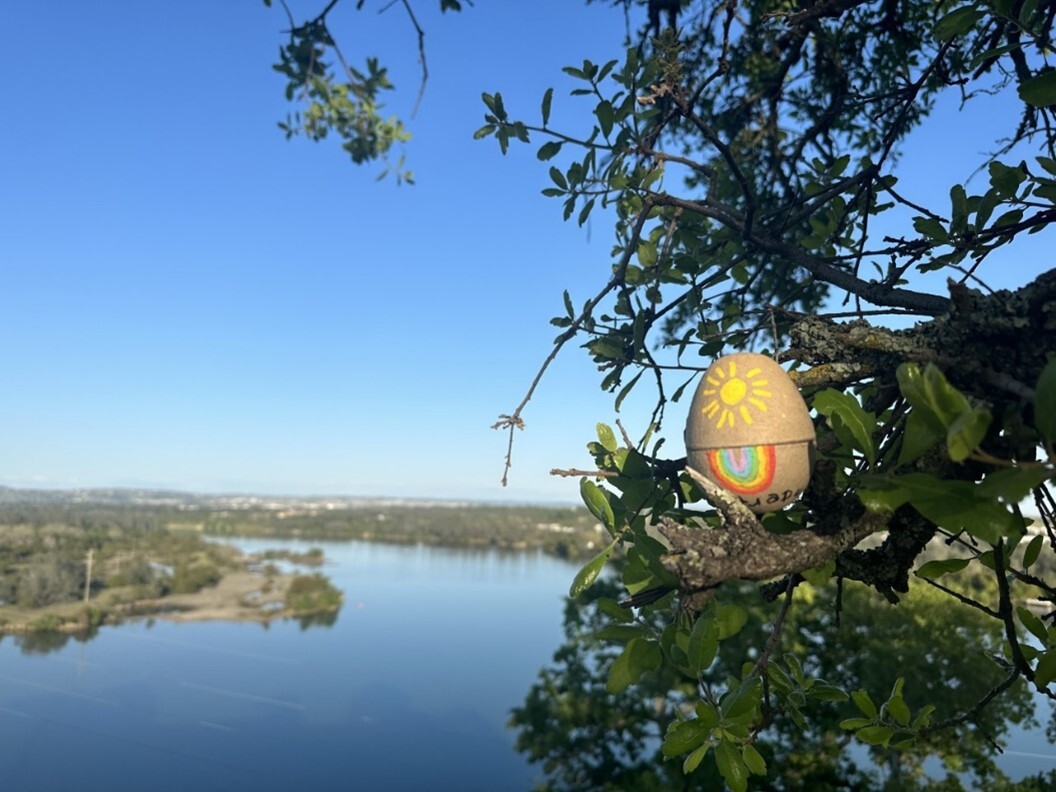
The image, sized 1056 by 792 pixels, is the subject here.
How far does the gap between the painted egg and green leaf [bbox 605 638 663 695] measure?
273 mm

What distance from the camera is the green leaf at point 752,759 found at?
102cm

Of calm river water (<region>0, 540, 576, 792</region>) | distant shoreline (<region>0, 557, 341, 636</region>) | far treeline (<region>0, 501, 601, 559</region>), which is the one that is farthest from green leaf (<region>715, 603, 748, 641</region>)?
far treeline (<region>0, 501, 601, 559</region>)

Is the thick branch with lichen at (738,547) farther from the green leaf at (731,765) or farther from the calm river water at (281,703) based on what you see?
the calm river water at (281,703)

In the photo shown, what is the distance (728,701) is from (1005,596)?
45 cm

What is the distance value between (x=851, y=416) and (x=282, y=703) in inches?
1618

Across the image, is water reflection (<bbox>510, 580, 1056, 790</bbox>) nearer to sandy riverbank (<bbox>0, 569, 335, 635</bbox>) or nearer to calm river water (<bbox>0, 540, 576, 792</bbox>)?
calm river water (<bbox>0, 540, 576, 792</bbox>)

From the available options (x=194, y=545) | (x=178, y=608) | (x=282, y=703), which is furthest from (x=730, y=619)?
(x=194, y=545)

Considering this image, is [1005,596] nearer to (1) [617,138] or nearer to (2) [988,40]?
(1) [617,138]

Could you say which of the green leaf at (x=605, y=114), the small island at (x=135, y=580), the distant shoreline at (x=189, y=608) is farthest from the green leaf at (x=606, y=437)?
the distant shoreline at (x=189, y=608)

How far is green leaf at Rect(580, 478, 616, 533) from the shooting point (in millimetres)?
1182

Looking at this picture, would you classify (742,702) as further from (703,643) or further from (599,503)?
(599,503)

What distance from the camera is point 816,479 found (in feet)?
3.68

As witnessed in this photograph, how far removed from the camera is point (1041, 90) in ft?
2.89

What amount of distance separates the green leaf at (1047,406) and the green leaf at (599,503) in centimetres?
66
